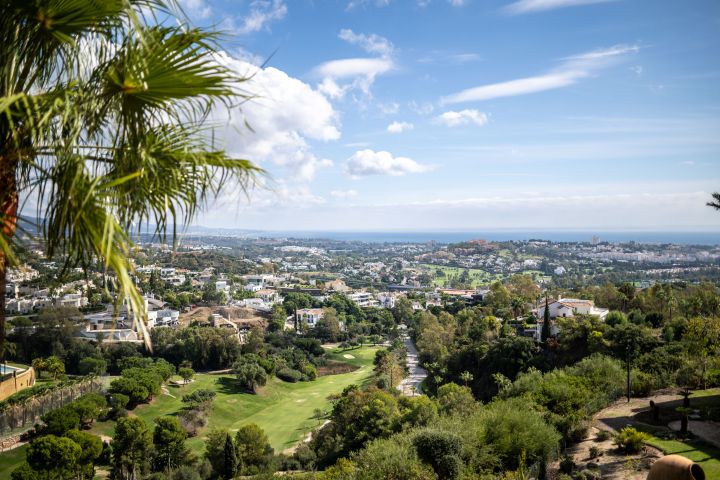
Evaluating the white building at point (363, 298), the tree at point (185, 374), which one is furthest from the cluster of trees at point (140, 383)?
the white building at point (363, 298)

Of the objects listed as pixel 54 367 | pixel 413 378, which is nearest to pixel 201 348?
pixel 54 367

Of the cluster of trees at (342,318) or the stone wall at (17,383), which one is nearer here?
the stone wall at (17,383)

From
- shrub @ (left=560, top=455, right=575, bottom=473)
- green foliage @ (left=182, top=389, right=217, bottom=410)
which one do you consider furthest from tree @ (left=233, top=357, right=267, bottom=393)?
shrub @ (left=560, top=455, right=575, bottom=473)

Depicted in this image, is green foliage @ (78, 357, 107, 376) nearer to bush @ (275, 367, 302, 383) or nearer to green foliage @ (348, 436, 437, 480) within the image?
bush @ (275, 367, 302, 383)

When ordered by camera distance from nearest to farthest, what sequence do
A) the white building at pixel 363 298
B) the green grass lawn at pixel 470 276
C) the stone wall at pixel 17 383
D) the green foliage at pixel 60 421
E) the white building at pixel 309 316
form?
the green foliage at pixel 60 421, the stone wall at pixel 17 383, the white building at pixel 309 316, the white building at pixel 363 298, the green grass lawn at pixel 470 276

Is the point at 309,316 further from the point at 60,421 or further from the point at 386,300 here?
the point at 60,421

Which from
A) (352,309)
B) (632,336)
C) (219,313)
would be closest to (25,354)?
(219,313)

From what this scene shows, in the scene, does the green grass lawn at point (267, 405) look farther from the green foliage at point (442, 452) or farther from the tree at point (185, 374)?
the green foliage at point (442, 452)
